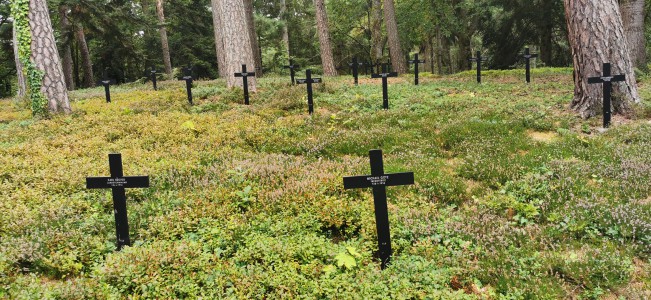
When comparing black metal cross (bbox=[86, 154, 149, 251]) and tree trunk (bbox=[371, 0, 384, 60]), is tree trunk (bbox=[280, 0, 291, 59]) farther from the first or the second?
black metal cross (bbox=[86, 154, 149, 251])

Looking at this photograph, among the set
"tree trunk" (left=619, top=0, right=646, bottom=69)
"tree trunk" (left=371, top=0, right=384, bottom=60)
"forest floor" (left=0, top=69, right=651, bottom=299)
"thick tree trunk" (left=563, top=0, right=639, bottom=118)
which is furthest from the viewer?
"tree trunk" (left=371, top=0, right=384, bottom=60)

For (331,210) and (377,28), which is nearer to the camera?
(331,210)

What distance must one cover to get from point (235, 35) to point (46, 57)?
641 cm

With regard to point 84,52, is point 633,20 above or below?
below

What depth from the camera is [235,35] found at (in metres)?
17.3

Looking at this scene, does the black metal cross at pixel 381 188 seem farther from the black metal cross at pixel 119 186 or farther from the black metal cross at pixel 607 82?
the black metal cross at pixel 607 82

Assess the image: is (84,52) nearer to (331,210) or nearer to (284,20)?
(284,20)

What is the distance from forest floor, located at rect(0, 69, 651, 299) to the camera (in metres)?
5.00

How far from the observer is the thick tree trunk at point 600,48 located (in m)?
11.6

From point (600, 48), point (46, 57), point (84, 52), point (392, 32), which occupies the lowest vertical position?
point (600, 48)

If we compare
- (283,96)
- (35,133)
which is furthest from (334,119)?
(35,133)

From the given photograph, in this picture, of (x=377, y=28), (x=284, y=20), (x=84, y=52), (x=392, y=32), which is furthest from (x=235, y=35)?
(x=377, y=28)

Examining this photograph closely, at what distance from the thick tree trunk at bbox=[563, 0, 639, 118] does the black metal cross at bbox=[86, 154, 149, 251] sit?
1116 cm

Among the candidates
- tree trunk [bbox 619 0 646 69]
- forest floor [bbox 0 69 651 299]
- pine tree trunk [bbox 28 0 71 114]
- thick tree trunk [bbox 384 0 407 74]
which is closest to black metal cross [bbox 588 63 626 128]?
forest floor [bbox 0 69 651 299]
